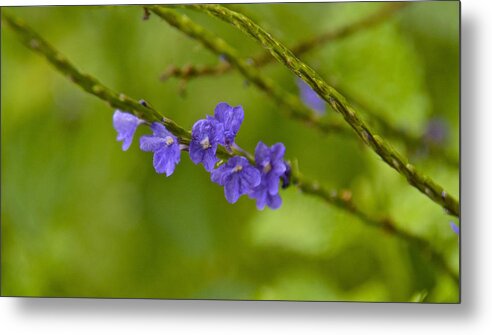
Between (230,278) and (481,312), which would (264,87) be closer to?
(230,278)

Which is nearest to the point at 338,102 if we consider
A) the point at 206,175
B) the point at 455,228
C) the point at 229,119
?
the point at 229,119

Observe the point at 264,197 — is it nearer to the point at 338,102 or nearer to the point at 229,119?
the point at 229,119

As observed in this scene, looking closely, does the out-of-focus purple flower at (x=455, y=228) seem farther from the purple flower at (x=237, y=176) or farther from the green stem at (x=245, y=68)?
the purple flower at (x=237, y=176)

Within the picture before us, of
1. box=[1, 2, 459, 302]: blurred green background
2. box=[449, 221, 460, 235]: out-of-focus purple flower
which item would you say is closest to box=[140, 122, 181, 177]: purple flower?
box=[1, 2, 459, 302]: blurred green background

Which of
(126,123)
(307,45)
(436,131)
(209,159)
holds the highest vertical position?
(307,45)

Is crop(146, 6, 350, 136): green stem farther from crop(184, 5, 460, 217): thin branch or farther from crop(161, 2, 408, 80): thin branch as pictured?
crop(184, 5, 460, 217): thin branch
